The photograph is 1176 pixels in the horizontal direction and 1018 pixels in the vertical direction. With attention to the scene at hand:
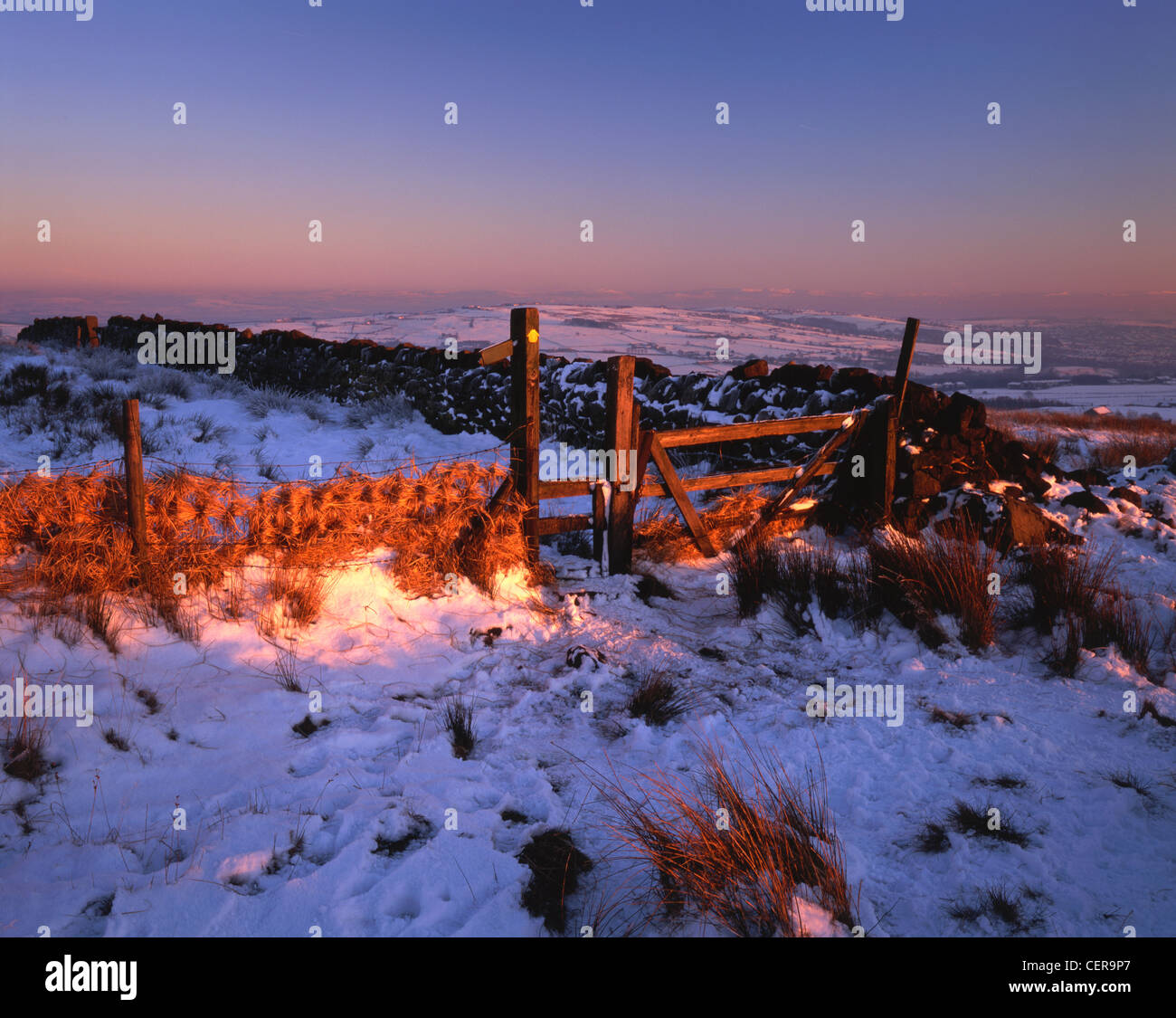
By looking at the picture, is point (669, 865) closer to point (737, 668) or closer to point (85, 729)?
point (737, 668)

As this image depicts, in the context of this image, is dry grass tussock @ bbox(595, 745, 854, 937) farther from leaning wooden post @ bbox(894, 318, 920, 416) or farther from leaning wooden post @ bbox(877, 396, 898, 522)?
leaning wooden post @ bbox(894, 318, 920, 416)

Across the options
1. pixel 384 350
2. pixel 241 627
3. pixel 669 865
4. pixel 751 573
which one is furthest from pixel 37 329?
pixel 669 865

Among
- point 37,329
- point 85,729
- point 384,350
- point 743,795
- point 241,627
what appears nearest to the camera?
point 743,795

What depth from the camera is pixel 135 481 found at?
15.4 ft

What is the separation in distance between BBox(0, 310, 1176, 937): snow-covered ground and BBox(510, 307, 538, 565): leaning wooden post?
59 cm

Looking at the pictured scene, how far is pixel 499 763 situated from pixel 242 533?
114 inches

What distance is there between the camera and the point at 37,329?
25.3 meters

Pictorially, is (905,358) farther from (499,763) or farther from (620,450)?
(499,763)

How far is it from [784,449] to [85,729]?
22.7 feet

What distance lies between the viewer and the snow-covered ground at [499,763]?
8.30 ft

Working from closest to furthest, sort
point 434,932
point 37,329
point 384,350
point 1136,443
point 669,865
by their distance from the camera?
1. point 434,932
2. point 669,865
3. point 1136,443
4. point 384,350
5. point 37,329

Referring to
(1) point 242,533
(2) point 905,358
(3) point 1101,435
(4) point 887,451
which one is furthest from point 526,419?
(3) point 1101,435

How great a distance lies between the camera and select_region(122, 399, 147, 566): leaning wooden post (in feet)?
15.2
